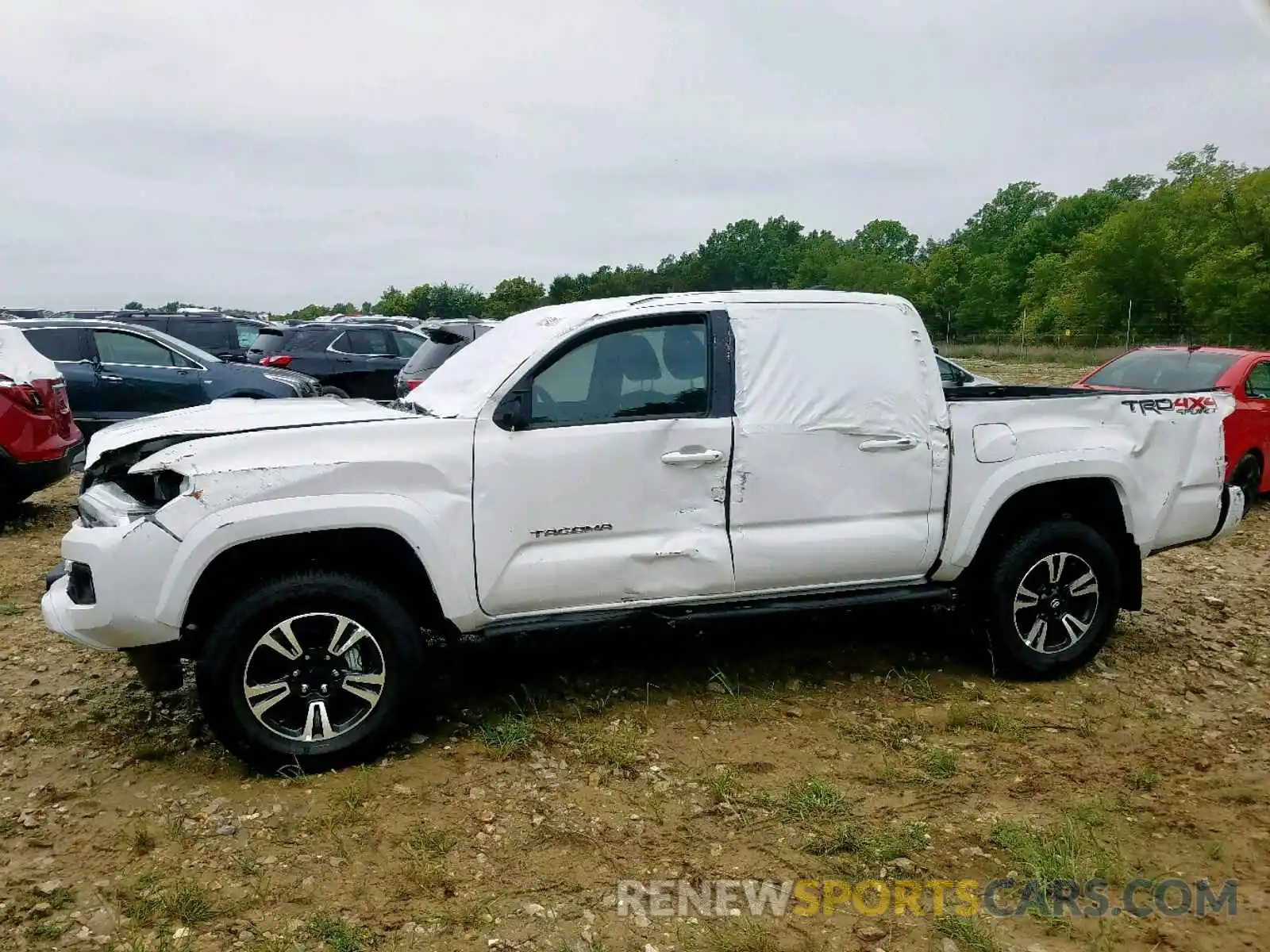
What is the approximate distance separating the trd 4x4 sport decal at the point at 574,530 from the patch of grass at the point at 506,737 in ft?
2.82

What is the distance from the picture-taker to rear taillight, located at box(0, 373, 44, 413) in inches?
303

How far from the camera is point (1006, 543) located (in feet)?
15.9

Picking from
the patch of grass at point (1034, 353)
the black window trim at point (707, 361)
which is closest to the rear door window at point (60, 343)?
the black window trim at point (707, 361)

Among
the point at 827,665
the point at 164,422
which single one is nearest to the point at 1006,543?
the point at 827,665

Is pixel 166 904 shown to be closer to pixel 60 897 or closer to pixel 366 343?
pixel 60 897

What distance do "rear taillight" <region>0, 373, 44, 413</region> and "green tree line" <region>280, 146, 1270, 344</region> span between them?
4662 mm

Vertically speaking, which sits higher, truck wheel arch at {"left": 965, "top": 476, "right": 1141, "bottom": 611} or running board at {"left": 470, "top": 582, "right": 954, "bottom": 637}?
truck wheel arch at {"left": 965, "top": 476, "right": 1141, "bottom": 611}

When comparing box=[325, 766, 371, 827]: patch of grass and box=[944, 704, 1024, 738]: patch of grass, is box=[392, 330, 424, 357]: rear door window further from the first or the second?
box=[944, 704, 1024, 738]: patch of grass

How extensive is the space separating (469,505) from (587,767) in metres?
1.14

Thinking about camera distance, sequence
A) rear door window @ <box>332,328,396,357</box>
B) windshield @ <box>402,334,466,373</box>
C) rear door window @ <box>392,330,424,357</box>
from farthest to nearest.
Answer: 1. rear door window @ <box>392,330,424,357</box>
2. rear door window @ <box>332,328,396,357</box>
3. windshield @ <box>402,334,466,373</box>

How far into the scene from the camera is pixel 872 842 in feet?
11.3

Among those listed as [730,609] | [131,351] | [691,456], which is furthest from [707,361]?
[131,351]

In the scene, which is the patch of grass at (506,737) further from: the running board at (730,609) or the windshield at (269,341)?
the windshield at (269,341)

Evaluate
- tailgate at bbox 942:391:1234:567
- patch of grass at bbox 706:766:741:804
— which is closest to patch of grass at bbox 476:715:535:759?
patch of grass at bbox 706:766:741:804
